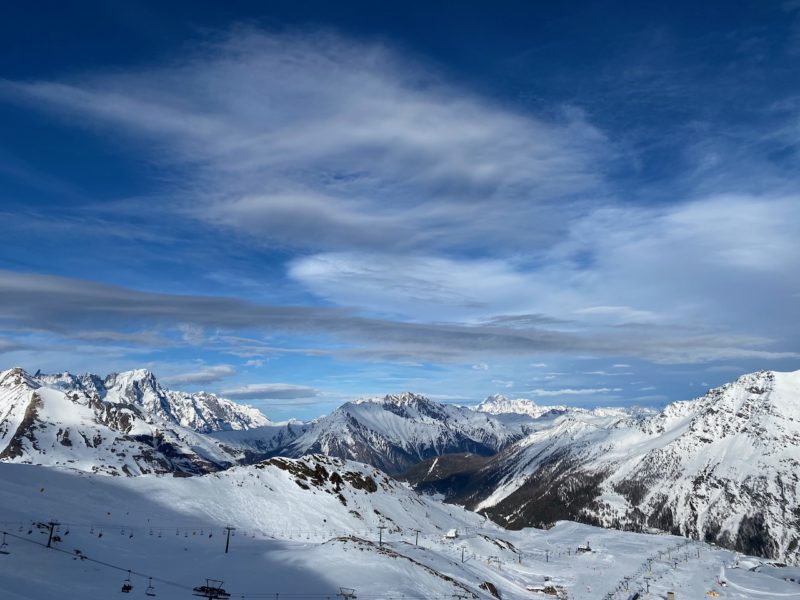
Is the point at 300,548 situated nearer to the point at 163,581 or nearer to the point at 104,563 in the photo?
the point at 163,581

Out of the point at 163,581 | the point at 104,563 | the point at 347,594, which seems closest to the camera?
the point at 163,581

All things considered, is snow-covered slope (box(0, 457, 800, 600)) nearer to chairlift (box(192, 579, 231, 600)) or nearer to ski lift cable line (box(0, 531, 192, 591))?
ski lift cable line (box(0, 531, 192, 591))

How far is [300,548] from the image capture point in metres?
64.6

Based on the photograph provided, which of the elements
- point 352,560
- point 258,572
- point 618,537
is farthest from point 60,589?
point 618,537

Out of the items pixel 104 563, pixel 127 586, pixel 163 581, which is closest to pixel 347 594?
pixel 163 581

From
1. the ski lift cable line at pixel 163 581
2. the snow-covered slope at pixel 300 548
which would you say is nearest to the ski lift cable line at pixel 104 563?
the ski lift cable line at pixel 163 581

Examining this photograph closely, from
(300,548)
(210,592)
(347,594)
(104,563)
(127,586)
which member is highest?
(104,563)

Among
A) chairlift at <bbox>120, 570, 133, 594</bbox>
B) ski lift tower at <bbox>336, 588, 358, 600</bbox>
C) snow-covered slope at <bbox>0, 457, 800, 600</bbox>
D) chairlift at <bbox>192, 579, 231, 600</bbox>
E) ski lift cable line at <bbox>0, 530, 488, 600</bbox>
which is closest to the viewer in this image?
chairlift at <bbox>120, 570, 133, 594</bbox>

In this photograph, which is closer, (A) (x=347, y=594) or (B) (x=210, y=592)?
(B) (x=210, y=592)

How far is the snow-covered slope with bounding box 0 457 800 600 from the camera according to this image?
4344 centimetres

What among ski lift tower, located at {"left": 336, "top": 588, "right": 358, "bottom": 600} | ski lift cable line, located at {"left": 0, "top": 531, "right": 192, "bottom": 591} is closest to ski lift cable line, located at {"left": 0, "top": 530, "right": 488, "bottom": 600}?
ski lift cable line, located at {"left": 0, "top": 531, "right": 192, "bottom": 591}

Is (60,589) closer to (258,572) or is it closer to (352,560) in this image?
(258,572)

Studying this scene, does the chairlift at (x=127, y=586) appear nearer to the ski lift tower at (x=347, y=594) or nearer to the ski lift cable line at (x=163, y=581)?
the ski lift cable line at (x=163, y=581)

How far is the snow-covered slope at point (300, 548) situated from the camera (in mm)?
43438
